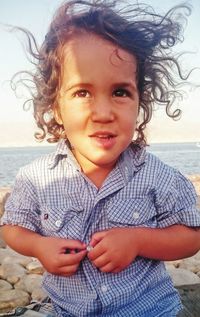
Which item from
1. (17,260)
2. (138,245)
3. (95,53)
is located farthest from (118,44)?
(17,260)

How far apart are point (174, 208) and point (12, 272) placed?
102 inches

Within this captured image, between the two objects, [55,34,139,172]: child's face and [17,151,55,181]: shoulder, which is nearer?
[55,34,139,172]: child's face

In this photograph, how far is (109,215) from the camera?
1.72 m

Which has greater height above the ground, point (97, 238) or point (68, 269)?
point (97, 238)

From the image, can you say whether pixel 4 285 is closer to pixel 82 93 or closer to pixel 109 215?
pixel 109 215

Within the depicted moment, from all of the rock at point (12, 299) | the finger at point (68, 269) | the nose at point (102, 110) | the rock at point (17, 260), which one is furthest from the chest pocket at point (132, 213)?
the rock at point (17, 260)

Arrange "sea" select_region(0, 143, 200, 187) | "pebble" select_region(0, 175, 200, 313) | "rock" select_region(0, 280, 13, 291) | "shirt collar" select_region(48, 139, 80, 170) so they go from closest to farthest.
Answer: "shirt collar" select_region(48, 139, 80, 170) < "pebble" select_region(0, 175, 200, 313) < "rock" select_region(0, 280, 13, 291) < "sea" select_region(0, 143, 200, 187)

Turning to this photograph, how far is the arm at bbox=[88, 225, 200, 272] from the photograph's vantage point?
5.17 ft

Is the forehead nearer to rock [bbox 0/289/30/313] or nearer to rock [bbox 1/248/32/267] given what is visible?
rock [bbox 0/289/30/313]

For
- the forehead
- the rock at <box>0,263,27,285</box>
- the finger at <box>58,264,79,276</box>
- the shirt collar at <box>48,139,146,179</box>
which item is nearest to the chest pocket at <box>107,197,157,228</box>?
the shirt collar at <box>48,139,146,179</box>

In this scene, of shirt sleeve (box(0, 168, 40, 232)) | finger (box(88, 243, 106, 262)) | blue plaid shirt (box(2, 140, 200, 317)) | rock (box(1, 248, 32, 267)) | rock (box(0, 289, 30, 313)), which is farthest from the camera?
rock (box(1, 248, 32, 267))

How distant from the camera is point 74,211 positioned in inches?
68.2

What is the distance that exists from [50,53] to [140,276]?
3.47 feet

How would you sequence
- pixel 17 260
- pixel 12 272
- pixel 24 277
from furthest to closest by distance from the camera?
pixel 17 260 → pixel 12 272 → pixel 24 277
